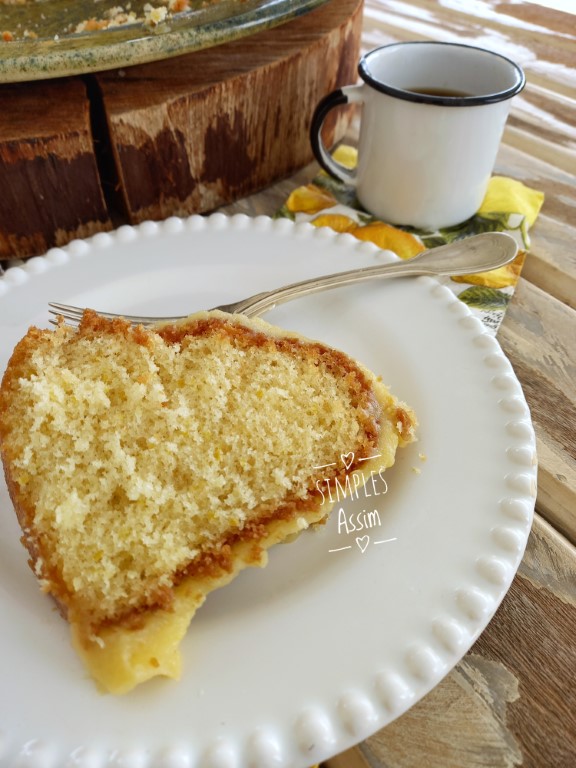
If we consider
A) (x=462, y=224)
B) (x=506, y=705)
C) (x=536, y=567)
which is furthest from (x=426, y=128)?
(x=506, y=705)

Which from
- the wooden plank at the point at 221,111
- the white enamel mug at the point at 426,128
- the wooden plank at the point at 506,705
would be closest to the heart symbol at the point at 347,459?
the wooden plank at the point at 506,705

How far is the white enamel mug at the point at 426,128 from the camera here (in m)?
1.18

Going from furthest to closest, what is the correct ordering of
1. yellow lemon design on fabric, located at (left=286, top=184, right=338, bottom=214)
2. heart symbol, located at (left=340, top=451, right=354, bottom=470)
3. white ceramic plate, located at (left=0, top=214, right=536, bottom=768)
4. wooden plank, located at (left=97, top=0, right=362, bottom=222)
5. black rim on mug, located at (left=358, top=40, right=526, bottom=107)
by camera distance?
yellow lemon design on fabric, located at (left=286, top=184, right=338, bottom=214)
wooden plank, located at (left=97, top=0, right=362, bottom=222)
black rim on mug, located at (left=358, top=40, right=526, bottom=107)
heart symbol, located at (left=340, top=451, right=354, bottom=470)
white ceramic plate, located at (left=0, top=214, right=536, bottom=768)

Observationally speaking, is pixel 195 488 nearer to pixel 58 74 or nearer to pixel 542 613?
pixel 542 613

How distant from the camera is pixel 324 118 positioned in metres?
1.38

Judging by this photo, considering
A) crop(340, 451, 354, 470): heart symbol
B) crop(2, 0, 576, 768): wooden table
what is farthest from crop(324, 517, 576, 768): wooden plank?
crop(340, 451, 354, 470): heart symbol

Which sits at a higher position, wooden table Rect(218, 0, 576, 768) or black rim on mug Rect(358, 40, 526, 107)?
black rim on mug Rect(358, 40, 526, 107)

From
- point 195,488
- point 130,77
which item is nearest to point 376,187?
point 130,77

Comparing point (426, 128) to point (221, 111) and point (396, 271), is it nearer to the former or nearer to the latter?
point (396, 271)

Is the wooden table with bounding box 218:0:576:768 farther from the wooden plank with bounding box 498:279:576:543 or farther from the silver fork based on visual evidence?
the silver fork

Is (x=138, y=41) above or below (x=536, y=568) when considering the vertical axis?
above

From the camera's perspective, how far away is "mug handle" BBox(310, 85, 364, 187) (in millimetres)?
1292

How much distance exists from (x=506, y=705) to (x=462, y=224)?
1.05 m

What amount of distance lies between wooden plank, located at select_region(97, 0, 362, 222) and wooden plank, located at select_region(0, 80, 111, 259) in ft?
0.23
